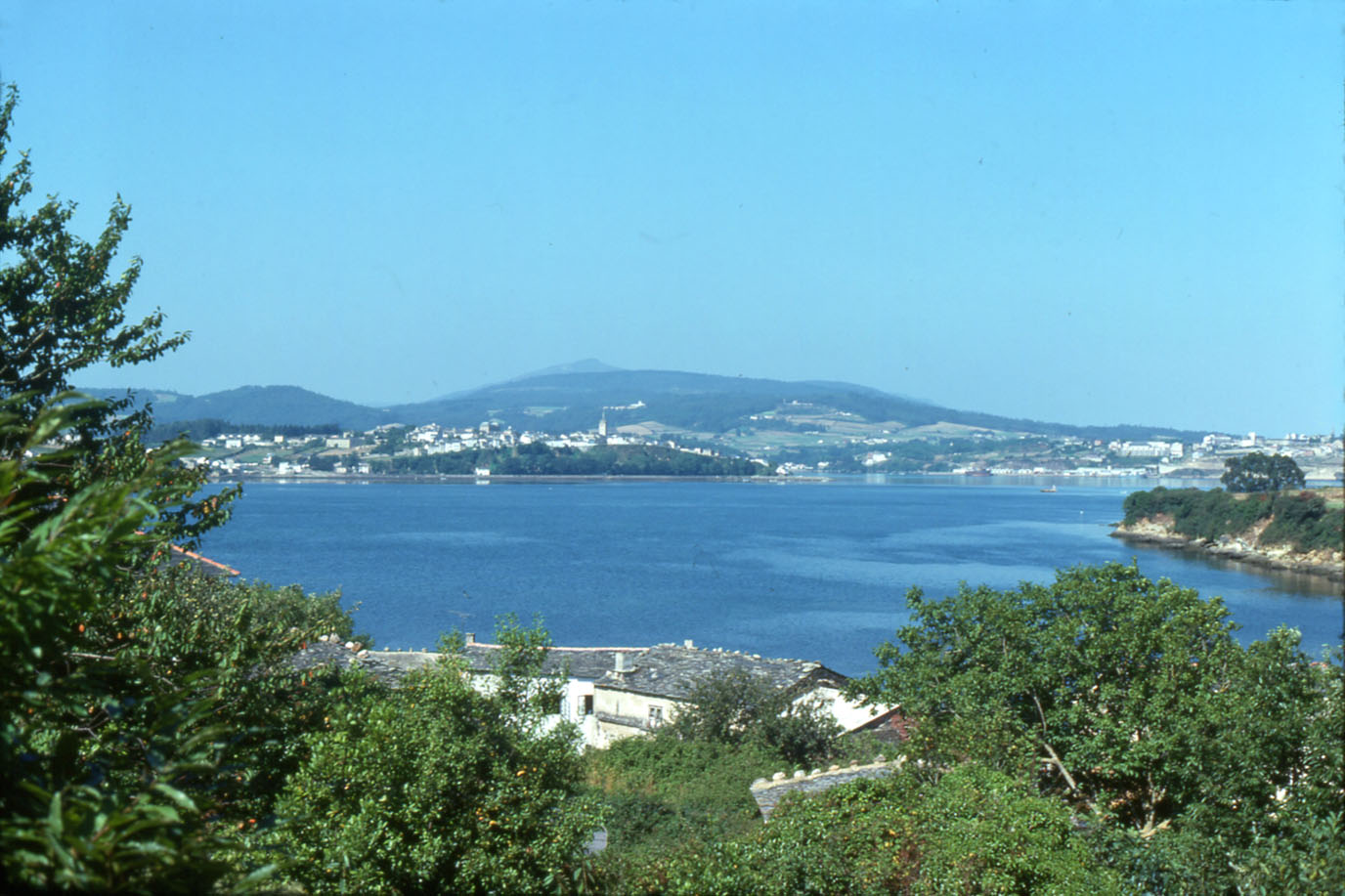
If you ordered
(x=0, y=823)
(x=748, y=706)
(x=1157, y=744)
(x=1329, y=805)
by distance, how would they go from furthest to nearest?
(x=748, y=706) < (x=1157, y=744) < (x=1329, y=805) < (x=0, y=823)

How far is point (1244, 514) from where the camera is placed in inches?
→ 2803

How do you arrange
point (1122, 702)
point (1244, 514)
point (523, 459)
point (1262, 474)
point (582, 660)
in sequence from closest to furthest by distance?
point (1122, 702), point (582, 660), point (1244, 514), point (1262, 474), point (523, 459)

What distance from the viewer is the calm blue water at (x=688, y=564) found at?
4234 centimetres

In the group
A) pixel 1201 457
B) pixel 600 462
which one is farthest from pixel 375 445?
pixel 1201 457

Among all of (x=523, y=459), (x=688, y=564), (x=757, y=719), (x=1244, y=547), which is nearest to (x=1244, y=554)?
(x=1244, y=547)

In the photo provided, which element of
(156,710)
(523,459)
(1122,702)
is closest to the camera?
(156,710)

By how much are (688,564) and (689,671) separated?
39554 millimetres

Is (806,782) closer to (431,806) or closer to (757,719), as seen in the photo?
(757,719)

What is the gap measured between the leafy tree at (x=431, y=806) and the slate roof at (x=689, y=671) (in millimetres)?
13090

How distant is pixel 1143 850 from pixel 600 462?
513ft

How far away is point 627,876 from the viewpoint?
708 centimetres

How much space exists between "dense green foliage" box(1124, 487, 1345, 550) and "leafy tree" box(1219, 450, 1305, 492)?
22.7 ft

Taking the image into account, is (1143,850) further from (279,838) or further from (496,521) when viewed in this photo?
(496,521)

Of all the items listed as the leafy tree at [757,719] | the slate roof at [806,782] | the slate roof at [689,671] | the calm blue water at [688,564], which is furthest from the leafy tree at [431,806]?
the calm blue water at [688,564]
